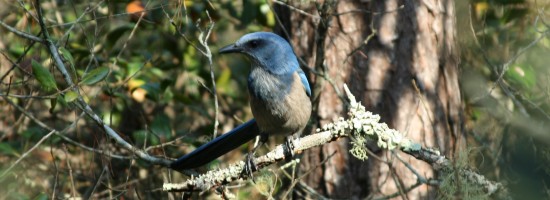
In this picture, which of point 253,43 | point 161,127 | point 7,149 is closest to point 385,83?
point 253,43

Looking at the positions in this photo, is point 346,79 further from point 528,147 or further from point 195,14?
point 528,147

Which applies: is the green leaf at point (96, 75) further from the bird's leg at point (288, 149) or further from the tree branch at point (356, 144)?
the bird's leg at point (288, 149)

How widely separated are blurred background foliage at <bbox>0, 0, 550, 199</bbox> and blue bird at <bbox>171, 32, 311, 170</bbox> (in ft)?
2.55

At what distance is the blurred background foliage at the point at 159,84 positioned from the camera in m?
6.34


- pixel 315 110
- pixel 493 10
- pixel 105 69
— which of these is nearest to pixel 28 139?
pixel 105 69

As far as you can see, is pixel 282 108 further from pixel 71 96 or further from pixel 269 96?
pixel 71 96

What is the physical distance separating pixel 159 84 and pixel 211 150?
1574 millimetres

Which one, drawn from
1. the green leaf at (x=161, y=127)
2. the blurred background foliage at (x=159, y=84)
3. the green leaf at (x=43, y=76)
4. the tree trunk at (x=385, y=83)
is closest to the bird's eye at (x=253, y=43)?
the tree trunk at (x=385, y=83)

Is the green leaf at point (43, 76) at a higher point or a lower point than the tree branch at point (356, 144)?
higher

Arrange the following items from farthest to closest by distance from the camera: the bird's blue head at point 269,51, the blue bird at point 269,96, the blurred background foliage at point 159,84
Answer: the blurred background foliage at point 159,84 < the bird's blue head at point 269,51 < the blue bird at point 269,96

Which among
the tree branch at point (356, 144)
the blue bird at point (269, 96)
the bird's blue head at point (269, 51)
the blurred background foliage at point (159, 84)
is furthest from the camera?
the blurred background foliage at point (159, 84)

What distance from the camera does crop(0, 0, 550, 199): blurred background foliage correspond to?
20.8ft

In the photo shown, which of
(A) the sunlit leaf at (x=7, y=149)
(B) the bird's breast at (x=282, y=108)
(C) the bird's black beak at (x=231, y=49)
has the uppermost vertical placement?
(C) the bird's black beak at (x=231, y=49)

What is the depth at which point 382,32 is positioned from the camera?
5840 millimetres
